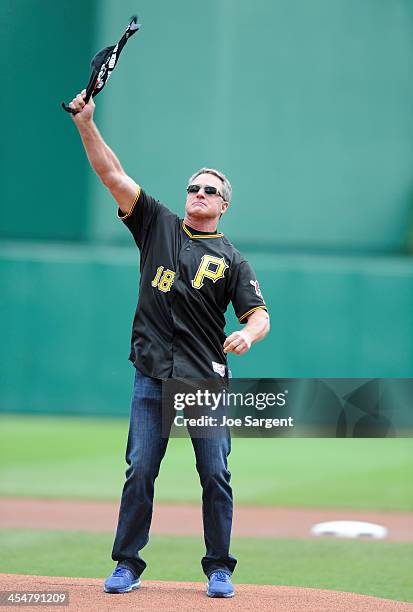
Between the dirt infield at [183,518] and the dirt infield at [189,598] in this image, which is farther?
the dirt infield at [183,518]

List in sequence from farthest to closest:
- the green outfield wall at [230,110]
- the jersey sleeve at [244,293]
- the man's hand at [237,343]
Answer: the green outfield wall at [230,110]
the jersey sleeve at [244,293]
the man's hand at [237,343]

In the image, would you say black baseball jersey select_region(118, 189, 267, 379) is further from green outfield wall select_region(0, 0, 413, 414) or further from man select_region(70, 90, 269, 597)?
green outfield wall select_region(0, 0, 413, 414)

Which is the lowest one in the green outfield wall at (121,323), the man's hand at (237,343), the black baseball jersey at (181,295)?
the man's hand at (237,343)

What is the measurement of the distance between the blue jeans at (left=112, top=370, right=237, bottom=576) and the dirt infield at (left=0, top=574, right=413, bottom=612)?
179 millimetres

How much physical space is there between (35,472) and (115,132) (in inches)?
278

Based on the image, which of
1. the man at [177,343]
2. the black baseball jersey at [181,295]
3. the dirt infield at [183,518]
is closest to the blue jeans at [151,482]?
the man at [177,343]

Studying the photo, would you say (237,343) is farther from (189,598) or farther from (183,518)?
(183,518)

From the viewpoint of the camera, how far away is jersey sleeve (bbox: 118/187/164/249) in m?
4.59

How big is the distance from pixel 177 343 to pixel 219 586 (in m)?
1.14

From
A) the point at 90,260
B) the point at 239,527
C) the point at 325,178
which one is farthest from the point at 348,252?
the point at 239,527

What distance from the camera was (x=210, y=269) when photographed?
14.9ft

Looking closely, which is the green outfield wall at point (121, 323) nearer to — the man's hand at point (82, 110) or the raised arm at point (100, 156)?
the raised arm at point (100, 156)

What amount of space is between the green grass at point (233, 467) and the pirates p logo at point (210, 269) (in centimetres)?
488

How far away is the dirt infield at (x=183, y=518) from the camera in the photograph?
24.4 feet
